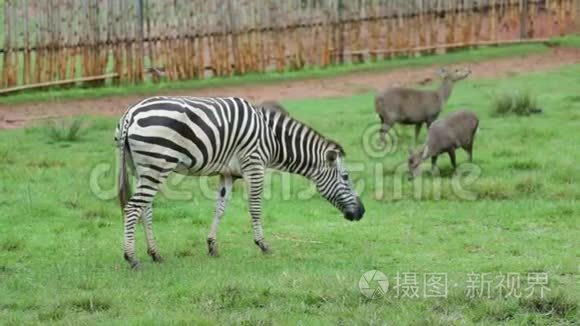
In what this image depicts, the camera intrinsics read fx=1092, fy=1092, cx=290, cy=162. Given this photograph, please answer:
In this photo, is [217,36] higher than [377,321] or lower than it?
higher

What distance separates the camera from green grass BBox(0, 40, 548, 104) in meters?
17.4

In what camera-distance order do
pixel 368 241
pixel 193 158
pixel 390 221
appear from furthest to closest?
1. pixel 390 221
2. pixel 368 241
3. pixel 193 158

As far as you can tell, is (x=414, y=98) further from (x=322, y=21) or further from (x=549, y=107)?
(x=322, y=21)

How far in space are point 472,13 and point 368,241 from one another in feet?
36.3

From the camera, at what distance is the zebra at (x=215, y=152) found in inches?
339

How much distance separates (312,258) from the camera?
9219mm

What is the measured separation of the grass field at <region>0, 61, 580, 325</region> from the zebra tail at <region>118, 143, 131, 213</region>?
543 millimetres

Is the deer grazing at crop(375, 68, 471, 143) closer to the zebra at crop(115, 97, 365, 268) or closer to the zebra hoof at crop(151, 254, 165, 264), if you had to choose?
the zebra at crop(115, 97, 365, 268)

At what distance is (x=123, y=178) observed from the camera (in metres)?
8.86

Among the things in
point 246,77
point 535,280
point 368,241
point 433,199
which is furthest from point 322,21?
point 535,280

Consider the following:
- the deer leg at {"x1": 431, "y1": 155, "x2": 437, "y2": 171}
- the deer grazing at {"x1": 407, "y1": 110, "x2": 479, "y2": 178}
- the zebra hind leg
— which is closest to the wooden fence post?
the deer grazing at {"x1": 407, "y1": 110, "x2": 479, "y2": 178}

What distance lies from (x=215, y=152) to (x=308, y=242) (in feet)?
4.66

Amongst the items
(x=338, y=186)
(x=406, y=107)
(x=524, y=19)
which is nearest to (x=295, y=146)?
(x=338, y=186)

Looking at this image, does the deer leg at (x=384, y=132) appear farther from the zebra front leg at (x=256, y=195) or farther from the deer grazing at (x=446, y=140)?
the zebra front leg at (x=256, y=195)
